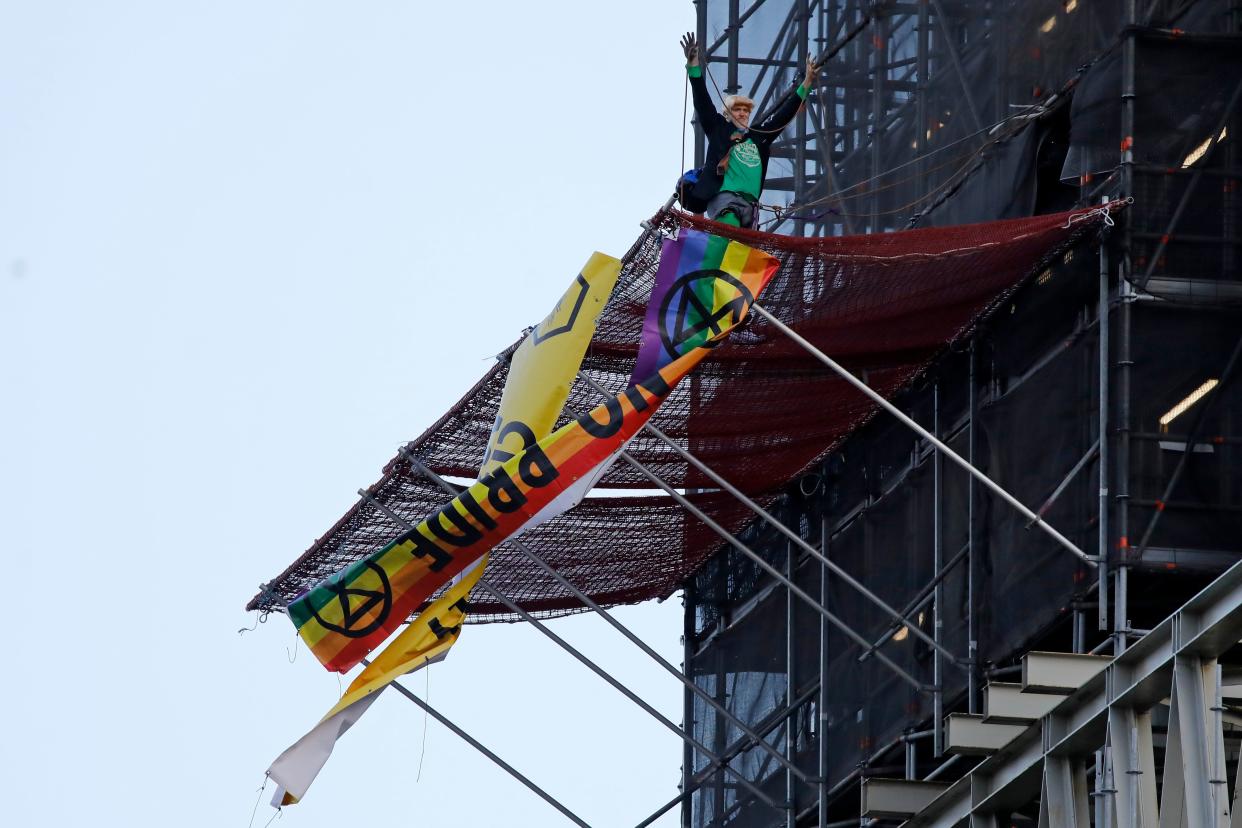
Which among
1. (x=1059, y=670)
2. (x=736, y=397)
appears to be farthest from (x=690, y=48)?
(x=1059, y=670)

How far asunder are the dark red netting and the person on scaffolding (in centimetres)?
96

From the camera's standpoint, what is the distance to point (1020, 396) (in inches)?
775

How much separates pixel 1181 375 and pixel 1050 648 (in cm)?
229

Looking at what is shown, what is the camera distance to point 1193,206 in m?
18.6

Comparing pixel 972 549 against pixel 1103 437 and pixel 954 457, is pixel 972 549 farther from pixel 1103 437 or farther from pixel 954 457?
pixel 1103 437

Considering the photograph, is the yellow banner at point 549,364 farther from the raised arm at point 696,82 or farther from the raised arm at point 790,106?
the raised arm at point 790,106

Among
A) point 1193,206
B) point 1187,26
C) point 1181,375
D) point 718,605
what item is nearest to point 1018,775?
point 1181,375

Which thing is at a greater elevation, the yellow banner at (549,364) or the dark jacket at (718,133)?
the dark jacket at (718,133)

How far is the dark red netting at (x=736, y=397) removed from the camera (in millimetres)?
18766

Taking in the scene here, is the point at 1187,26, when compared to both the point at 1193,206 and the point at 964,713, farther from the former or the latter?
the point at 964,713

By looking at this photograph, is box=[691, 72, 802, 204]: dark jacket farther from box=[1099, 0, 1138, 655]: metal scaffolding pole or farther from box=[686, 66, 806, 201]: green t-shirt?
box=[1099, 0, 1138, 655]: metal scaffolding pole

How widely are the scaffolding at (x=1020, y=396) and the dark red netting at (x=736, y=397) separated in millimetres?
358

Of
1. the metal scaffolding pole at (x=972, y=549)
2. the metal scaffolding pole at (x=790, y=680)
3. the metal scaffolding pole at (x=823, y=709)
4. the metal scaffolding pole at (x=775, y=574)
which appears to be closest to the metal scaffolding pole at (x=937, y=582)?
the metal scaffolding pole at (x=775, y=574)

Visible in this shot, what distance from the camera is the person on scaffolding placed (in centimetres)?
2041
